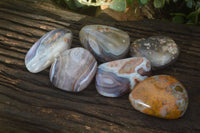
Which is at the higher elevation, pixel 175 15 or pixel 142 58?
pixel 175 15

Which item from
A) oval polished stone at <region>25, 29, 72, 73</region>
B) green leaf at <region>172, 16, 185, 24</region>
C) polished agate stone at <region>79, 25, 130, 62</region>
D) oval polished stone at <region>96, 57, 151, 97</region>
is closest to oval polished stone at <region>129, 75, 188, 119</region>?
oval polished stone at <region>96, 57, 151, 97</region>

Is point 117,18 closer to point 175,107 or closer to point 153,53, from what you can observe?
point 153,53

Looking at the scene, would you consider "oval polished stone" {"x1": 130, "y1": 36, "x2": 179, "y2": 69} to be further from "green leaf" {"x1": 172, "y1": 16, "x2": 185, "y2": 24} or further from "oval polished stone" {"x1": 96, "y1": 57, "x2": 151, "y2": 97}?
"green leaf" {"x1": 172, "y1": 16, "x2": 185, "y2": 24}

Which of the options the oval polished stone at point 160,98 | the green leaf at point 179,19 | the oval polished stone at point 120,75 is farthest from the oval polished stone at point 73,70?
the green leaf at point 179,19

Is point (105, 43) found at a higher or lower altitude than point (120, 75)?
higher

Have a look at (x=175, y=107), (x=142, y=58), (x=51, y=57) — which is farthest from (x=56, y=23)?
(x=175, y=107)

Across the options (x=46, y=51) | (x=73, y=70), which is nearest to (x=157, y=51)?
(x=73, y=70)

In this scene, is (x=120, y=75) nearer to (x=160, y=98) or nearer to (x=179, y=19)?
(x=160, y=98)
